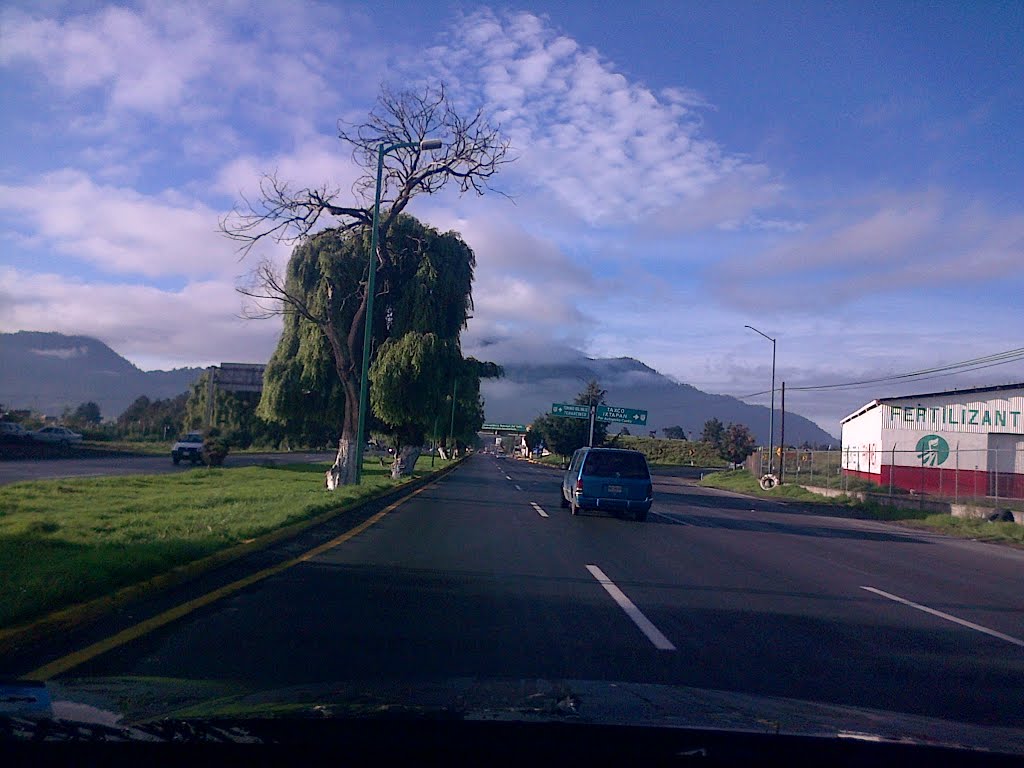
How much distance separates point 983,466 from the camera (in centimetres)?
4453

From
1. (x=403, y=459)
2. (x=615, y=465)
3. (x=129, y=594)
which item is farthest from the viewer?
(x=403, y=459)

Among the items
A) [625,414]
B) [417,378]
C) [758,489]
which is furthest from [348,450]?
[625,414]

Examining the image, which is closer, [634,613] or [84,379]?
[634,613]

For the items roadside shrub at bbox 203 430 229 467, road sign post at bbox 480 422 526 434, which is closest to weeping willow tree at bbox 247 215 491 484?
roadside shrub at bbox 203 430 229 467

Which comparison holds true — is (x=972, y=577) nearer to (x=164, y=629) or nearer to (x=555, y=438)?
(x=164, y=629)

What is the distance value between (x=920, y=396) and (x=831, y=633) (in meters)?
44.3

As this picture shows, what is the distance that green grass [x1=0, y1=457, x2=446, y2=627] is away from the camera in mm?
7898

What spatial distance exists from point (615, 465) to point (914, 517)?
14.5 m

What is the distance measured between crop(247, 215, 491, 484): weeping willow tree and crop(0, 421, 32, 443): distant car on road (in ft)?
67.3

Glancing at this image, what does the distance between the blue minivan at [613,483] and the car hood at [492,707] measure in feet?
51.0

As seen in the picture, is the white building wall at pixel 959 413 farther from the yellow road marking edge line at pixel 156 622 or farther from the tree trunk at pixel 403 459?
the yellow road marking edge line at pixel 156 622

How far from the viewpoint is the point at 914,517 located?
29.7 m

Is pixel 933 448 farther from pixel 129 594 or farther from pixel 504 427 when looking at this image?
A: pixel 504 427

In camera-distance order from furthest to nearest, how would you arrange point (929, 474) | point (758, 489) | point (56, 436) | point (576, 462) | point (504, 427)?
point (504, 427) → point (56, 436) → point (758, 489) → point (929, 474) → point (576, 462)
